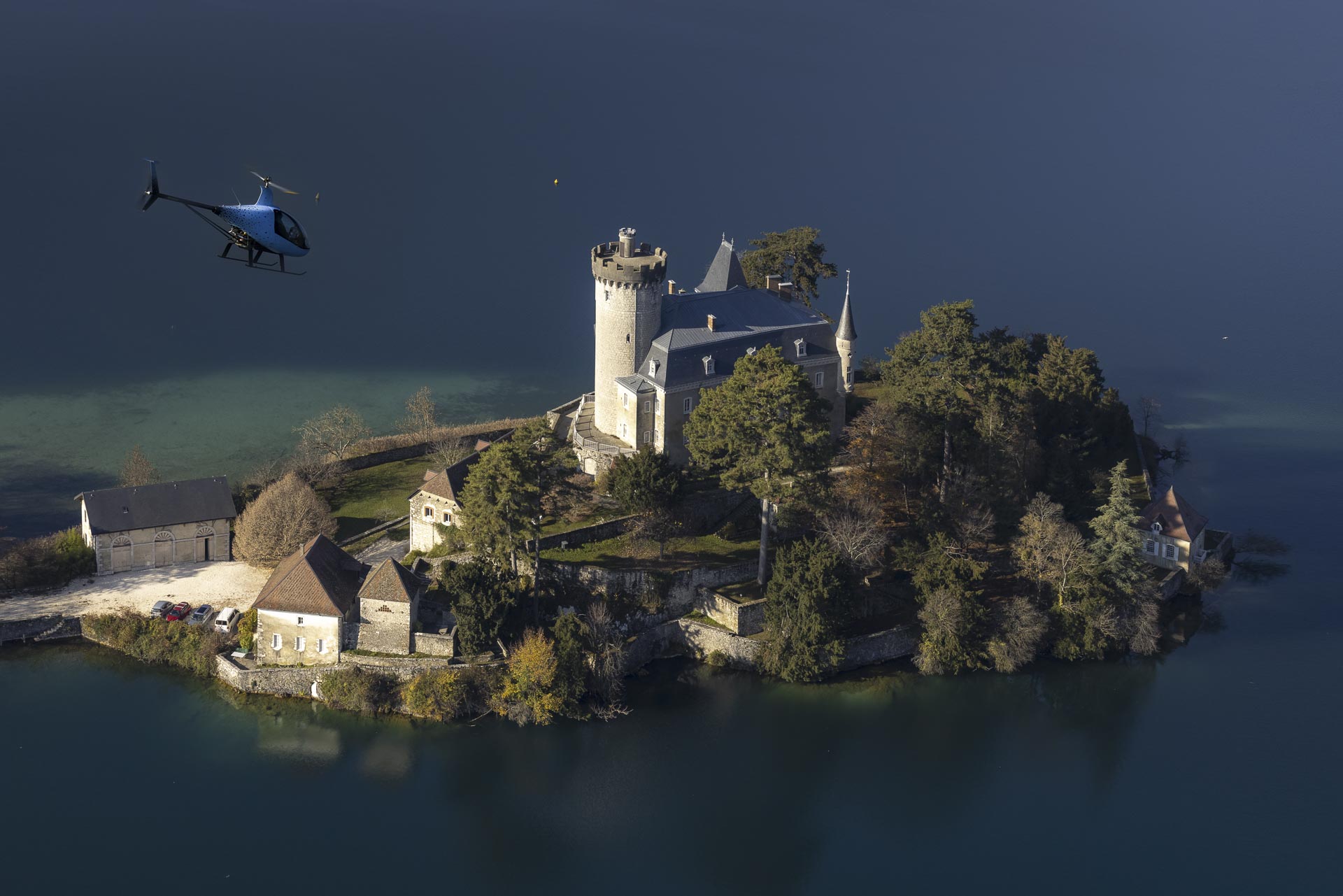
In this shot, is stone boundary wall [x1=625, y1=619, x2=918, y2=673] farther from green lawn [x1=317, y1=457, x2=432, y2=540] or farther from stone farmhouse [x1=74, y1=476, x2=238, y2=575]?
stone farmhouse [x1=74, y1=476, x2=238, y2=575]

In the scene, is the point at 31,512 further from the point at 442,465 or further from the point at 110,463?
the point at 442,465

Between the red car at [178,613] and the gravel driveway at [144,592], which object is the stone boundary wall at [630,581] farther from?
the red car at [178,613]

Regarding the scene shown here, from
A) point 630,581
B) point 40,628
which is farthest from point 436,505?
point 40,628

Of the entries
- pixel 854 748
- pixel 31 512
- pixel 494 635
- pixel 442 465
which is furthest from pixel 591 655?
pixel 31 512

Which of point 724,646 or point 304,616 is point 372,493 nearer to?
point 304,616

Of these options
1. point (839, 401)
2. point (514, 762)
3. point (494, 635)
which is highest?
point (839, 401)

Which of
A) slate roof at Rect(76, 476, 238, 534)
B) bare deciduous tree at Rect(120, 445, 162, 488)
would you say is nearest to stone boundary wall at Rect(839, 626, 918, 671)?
slate roof at Rect(76, 476, 238, 534)
